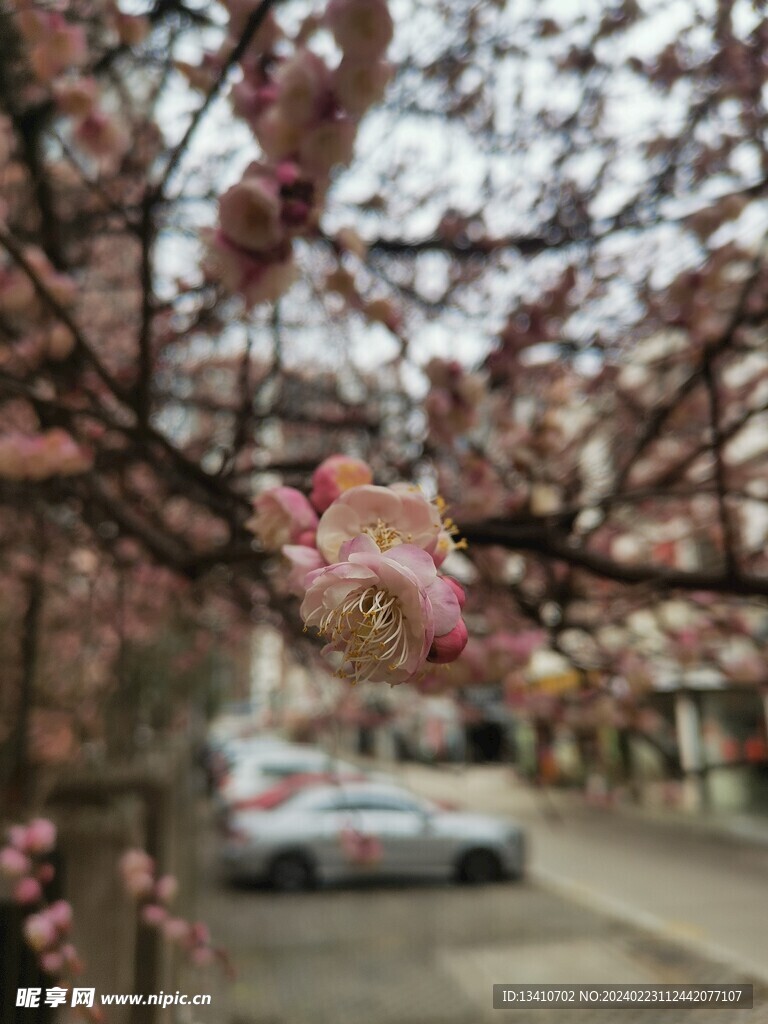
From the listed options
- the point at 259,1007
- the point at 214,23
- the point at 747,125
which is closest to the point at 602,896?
the point at 259,1007

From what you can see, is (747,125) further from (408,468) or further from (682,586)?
(682,586)

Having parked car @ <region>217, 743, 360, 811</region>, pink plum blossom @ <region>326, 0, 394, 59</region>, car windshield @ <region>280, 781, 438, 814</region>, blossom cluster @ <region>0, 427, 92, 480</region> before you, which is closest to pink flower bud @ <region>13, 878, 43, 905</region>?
blossom cluster @ <region>0, 427, 92, 480</region>

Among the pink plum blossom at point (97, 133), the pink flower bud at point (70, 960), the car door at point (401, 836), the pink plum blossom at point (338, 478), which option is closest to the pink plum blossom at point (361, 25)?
the pink plum blossom at point (338, 478)

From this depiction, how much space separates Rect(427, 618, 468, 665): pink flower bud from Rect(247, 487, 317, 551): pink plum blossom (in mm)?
292

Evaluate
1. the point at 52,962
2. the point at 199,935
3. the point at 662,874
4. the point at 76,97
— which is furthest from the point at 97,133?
the point at 662,874

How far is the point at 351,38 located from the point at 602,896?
24.7ft

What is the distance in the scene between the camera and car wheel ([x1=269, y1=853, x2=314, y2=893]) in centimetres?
744

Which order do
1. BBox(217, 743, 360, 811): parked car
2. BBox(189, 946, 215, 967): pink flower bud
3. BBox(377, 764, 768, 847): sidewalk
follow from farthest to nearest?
BBox(217, 743, 360, 811): parked car → BBox(377, 764, 768, 847): sidewalk → BBox(189, 946, 215, 967): pink flower bud

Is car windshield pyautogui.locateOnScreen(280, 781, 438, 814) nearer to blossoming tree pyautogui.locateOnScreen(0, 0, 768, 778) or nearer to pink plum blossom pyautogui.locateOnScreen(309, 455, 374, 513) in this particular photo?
blossoming tree pyautogui.locateOnScreen(0, 0, 768, 778)

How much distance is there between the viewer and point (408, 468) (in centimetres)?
195

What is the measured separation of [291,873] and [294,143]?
7.78m

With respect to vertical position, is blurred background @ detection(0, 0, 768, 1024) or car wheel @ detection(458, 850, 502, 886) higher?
blurred background @ detection(0, 0, 768, 1024)

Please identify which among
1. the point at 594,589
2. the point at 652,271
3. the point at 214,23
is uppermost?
the point at 214,23

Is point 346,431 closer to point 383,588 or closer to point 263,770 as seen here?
point 383,588
